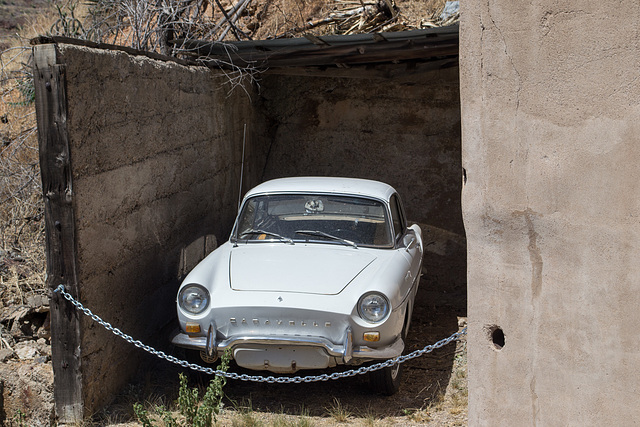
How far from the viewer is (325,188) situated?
18.1 feet

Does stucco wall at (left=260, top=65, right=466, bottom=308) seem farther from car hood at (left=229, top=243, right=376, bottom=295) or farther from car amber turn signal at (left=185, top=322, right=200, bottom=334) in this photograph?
car amber turn signal at (left=185, top=322, right=200, bottom=334)

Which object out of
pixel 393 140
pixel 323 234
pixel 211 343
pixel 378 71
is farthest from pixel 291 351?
pixel 378 71

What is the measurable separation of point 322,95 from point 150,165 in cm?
361

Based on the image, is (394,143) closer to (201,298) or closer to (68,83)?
(201,298)

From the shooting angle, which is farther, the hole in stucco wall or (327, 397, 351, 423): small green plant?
(327, 397, 351, 423): small green plant

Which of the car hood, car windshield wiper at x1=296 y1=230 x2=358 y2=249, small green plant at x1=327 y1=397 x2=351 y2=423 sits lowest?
small green plant at x1=327 y1=397 x2=351 y2=423

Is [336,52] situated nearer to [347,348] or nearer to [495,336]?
[347,348]

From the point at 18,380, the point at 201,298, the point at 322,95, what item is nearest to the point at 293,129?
the point at 322,95

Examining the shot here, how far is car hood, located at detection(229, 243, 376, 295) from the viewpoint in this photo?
447cm

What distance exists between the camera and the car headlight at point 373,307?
4.31 metres

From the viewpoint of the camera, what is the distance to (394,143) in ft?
26.8

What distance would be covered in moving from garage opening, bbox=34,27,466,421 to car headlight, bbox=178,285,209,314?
0.54 m

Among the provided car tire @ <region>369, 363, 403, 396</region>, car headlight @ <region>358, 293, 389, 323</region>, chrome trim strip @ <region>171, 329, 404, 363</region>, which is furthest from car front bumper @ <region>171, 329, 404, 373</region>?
car tire @ <region>369, 363, 403, 396</region>

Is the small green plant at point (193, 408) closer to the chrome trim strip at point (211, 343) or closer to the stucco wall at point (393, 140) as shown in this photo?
the chrome trim strip at point (211, 343)
